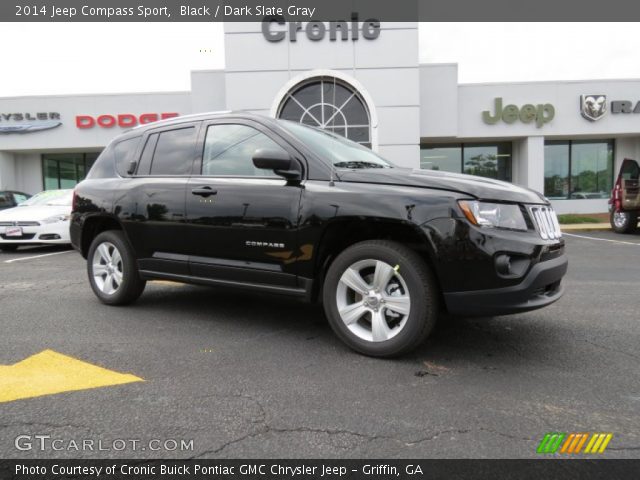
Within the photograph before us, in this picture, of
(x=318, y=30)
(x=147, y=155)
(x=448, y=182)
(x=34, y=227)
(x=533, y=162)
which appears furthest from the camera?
(x=533, y=162)

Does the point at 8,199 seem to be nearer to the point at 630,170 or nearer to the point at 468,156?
the point at 630,170

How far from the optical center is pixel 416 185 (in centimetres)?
309

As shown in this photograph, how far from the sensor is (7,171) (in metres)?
21.2

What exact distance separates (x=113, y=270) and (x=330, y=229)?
263 centimetres

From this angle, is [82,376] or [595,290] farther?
[595,290]

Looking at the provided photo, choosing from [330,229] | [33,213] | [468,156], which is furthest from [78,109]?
[330,229]

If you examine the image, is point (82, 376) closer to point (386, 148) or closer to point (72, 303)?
point (72, 303)

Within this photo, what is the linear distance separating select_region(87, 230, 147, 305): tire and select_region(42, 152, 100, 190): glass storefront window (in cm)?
1955

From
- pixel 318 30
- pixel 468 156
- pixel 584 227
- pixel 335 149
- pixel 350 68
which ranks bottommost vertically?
pixel 584 227

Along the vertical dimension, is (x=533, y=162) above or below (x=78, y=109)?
below

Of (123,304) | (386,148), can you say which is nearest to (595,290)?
(123,304)

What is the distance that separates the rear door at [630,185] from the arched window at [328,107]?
806 centimetres

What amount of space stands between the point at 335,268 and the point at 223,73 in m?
17.8
